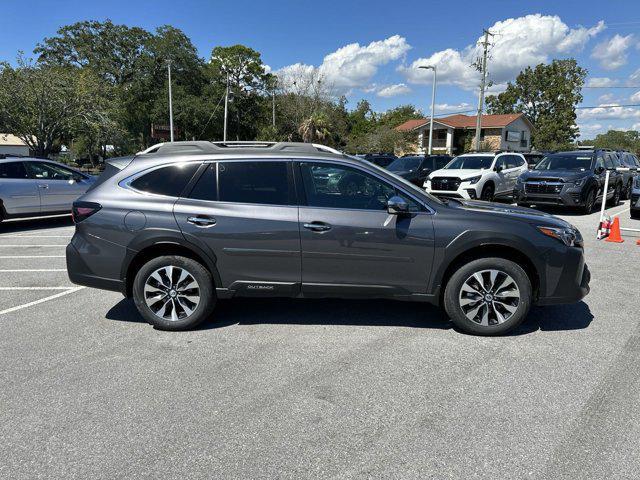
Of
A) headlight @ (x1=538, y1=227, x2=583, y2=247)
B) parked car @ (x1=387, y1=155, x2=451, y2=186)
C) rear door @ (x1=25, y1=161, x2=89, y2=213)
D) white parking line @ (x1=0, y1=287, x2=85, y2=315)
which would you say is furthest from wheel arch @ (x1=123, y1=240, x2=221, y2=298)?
parked car @ (x1=387, y1=155, x2=451, y2=186)

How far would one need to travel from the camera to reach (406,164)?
1848 cm

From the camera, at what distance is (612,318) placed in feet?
16.3

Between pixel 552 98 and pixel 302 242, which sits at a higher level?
pixel 552 98

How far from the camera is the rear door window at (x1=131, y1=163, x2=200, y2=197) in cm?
453

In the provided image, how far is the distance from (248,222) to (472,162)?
1271cm

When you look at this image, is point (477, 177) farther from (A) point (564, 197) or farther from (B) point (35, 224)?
(B) point (35, 224)

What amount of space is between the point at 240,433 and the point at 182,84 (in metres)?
51.5

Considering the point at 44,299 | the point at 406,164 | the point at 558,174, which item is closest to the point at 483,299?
the point at 44,299

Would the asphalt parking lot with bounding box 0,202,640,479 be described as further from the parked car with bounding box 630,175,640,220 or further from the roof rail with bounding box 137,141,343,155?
the parked car with bounding box 630,175,640,220

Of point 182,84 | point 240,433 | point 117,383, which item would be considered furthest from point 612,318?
point 182,84

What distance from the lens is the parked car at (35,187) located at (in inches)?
401

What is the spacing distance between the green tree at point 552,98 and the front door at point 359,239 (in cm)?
6449

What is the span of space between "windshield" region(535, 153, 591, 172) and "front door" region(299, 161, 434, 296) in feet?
36.8

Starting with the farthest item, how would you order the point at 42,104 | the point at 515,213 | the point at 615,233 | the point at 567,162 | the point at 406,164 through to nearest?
1. the point at 42,104
2. the point at 406,164
3. the point at 567,162
4. the point at 615,233
5. the point at 515,213
